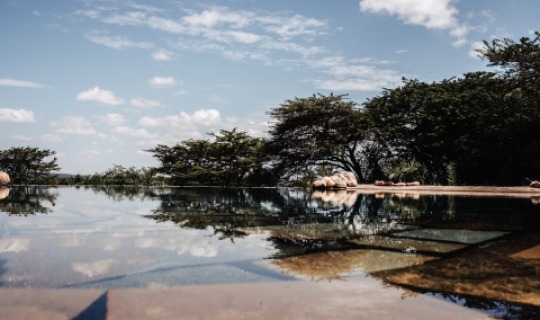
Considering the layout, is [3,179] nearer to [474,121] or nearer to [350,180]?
[350,180]

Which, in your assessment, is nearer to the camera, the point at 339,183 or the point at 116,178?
the point at 339,183

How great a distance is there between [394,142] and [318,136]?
151 inches

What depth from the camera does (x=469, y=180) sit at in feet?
59.3

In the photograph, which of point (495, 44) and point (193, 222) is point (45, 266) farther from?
point (495, 44)

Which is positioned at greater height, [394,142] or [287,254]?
[394,142]

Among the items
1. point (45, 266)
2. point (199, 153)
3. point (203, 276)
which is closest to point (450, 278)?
point (203, 276)

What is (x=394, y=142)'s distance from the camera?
19.9 m

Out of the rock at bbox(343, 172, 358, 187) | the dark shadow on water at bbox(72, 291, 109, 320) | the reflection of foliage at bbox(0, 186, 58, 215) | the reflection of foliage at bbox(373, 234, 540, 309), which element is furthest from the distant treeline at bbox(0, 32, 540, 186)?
the dark shadow on water at bbox(72, 291, 109, 320)

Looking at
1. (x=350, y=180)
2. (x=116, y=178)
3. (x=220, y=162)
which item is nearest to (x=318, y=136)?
(x=350, y=180)

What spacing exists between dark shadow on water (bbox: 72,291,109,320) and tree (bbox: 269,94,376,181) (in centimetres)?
1838

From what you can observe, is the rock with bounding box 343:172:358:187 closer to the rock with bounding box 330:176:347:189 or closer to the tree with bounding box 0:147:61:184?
the rock with bounding box 330:176:347:189

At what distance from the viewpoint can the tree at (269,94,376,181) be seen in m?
20.5

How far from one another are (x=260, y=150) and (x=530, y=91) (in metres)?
12.9

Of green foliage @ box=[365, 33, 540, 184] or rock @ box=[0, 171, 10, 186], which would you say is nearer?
green foliage @ box=[365, 33, 540, 184]
